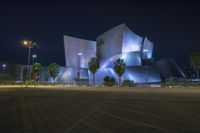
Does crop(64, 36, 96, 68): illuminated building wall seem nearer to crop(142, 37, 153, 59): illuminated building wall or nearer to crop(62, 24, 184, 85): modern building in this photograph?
crop(62, 24, 184, 85): modern building

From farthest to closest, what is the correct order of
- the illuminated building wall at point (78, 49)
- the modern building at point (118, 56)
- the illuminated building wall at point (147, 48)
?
the illuminated building wall at point (147, 48), the illuminated building wall at point (78, 49), the modern building at point (118, 56)

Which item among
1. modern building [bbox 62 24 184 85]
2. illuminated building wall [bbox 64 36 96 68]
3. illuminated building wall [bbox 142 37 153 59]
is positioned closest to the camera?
modern building [bbox 62 24 184 85]

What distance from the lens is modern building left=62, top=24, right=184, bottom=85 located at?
93188 millimetres

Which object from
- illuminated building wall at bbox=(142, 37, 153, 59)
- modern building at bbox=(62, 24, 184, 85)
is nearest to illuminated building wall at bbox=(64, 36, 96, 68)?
modern building at bbox=(62, 24, 184, 85)

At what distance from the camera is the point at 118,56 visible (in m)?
96.4

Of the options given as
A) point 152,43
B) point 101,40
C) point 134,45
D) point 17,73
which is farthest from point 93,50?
point 17,73

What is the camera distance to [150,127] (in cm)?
783

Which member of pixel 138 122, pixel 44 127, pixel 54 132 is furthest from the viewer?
pixel 138 122

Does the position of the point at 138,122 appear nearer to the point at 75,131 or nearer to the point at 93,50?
the point at 75,131

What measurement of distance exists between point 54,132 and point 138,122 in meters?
3.17

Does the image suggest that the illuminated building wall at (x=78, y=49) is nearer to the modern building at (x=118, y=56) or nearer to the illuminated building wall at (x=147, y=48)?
the modern building at (x=118, y=56)

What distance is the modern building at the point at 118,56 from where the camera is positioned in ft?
306

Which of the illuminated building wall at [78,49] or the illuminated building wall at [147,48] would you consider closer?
the illuminated building wall at [78,49]

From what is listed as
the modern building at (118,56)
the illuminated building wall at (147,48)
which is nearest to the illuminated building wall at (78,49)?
the modern building at (118,56)
